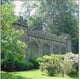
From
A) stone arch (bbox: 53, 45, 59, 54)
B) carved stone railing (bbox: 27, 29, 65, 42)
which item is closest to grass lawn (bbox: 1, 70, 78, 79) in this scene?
stone arch (bbox: 53, 45, 59, 54)

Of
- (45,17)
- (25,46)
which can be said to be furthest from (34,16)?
(25,46)

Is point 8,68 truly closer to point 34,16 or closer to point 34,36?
point 34,36

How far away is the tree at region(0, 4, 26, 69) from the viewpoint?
2410mm

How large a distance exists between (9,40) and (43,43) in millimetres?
502

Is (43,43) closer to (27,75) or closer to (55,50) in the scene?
(55,50)

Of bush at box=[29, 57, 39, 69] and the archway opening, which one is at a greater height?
the archway opening

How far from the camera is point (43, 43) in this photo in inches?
99.3

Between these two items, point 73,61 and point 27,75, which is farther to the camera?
point 73,61

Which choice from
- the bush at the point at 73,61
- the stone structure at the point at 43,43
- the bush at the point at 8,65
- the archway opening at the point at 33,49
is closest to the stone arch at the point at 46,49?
the stone structure at the point at 43,43

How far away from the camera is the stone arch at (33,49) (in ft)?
7.91

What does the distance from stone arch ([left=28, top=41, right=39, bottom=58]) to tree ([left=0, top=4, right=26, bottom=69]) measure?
0.27 ft

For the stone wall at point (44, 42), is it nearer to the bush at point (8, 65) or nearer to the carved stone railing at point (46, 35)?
the carved stone railing at point (46, 35)

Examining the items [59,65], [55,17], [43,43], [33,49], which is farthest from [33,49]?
[55,17]

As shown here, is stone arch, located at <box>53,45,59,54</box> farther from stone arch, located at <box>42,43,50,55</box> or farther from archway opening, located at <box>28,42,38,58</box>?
archway opening, located at <box>28,42,38,58</box>
